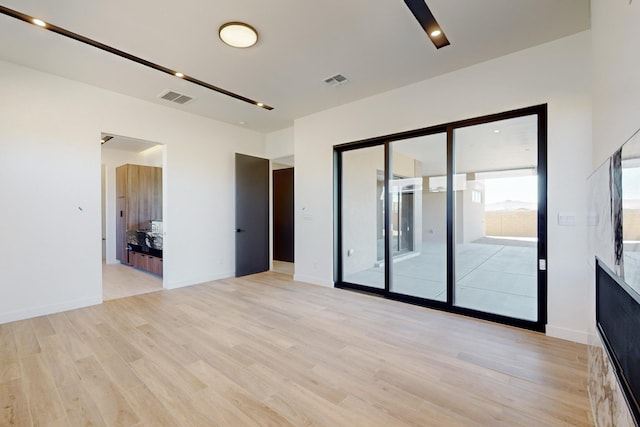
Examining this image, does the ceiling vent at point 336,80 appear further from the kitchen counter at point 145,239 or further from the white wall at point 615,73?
the kitchen counter at point 145,239

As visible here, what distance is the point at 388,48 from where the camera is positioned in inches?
113

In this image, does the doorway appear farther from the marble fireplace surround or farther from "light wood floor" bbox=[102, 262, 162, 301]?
the marble fireplace surround

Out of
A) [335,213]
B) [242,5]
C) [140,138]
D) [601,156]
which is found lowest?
[335,213]

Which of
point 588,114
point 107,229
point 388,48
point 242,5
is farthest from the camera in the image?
point 107,229

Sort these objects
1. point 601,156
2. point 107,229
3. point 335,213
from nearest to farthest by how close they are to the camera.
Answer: point 601,156
point 335,213
point 107,229

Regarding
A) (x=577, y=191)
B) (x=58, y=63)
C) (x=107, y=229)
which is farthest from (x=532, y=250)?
(x=107, y=229)

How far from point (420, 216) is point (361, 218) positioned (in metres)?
1.03

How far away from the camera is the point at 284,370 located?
2156 mm

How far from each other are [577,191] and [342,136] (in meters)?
3.01

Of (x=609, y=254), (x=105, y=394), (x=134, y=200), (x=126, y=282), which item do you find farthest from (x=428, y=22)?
(x=134, y=200)

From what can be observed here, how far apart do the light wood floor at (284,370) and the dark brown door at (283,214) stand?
11.6 ft

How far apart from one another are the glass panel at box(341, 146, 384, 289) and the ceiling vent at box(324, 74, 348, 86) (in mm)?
1197

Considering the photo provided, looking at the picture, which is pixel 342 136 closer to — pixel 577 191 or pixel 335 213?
pixel 335 213

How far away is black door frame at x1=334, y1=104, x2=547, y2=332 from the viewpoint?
9.20 ft
